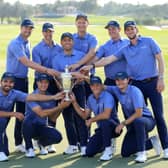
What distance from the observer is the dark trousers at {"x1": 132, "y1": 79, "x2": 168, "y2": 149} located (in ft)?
23.4

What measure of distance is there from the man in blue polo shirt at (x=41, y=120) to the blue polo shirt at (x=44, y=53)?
0.30 metres

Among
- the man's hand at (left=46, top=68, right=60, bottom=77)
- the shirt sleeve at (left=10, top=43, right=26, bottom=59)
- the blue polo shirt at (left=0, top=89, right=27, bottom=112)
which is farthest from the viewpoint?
Answer: the shirt sleeve at (left=10, top=43, right=26, bottom=59)

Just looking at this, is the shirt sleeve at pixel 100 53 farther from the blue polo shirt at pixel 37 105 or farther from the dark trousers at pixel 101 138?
the dark trousers at pixel 101 138

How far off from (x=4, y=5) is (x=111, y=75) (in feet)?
455

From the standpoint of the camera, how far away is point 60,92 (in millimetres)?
7398

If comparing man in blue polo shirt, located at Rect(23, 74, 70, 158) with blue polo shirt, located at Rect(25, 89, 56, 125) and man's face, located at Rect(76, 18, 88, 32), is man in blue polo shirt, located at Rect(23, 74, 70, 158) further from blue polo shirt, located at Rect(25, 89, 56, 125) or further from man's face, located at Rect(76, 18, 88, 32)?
man's face, located at Rect(76, 18, 88, 32)

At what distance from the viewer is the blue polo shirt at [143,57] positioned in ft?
23.1

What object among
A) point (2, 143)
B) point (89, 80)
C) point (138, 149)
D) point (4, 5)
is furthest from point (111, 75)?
point (4, 5)

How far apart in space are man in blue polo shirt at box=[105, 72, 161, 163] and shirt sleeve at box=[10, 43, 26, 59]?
55.5 inches

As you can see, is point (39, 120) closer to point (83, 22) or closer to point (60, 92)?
point (60, 92)

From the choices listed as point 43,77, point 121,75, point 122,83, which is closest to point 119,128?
point 122,83

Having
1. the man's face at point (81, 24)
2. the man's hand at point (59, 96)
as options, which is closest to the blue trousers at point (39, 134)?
the man's hand at point (59, 96)

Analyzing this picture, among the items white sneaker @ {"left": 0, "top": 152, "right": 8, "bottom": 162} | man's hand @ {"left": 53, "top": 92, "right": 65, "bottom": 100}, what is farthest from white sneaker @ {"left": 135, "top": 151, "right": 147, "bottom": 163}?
white sneaker @ {"left": 0, "top": 152, "right": 8, "bottom": 162}

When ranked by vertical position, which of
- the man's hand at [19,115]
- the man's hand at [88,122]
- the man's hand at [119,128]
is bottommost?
the man's hand at [119,128]
